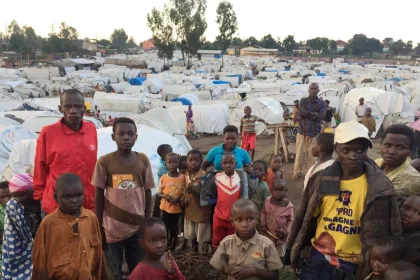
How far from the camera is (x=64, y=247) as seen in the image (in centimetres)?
215

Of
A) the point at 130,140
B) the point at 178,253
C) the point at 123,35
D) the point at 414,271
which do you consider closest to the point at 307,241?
the point at 414,271

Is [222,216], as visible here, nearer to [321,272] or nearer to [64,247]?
[321,272]

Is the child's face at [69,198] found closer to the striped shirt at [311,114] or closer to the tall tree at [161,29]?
the striped shirt at [311,114]

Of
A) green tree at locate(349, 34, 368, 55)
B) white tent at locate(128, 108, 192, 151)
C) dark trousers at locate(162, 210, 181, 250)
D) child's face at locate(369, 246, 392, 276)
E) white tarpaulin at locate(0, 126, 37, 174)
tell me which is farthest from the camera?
green tree at locate(349, 34, 368, 55)

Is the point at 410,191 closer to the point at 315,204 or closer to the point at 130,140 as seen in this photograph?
the point at 315,204

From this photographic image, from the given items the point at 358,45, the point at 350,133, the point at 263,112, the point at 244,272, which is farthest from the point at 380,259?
the point at 358,45

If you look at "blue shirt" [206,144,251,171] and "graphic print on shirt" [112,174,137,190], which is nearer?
"graphic print on shirt" [112,174,137,190]

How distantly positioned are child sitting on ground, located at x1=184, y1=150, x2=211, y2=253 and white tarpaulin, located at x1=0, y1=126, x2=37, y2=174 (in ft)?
18.6

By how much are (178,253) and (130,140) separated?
75.5 inches

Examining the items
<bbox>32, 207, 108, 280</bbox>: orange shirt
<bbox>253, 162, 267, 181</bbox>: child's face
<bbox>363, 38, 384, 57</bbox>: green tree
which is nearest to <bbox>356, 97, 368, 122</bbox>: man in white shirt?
<bbox>253, 162, 267, 181</bbox>: child's face

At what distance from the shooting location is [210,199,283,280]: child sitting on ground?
2.34m

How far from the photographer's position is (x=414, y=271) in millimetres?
1713

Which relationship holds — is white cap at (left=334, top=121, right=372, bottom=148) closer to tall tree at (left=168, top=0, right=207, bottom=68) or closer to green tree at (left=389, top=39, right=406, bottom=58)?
tall tree at (left=168, top=0, right=207, bottom=68)

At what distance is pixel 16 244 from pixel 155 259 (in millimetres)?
985
